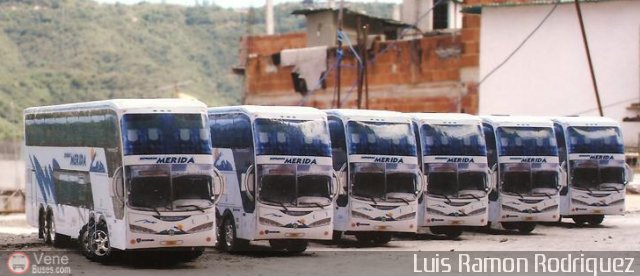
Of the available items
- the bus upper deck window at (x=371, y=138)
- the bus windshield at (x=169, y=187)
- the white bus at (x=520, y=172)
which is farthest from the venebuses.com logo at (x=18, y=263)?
the white bus at (x=520, y=172)

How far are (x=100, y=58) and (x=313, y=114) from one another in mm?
76057

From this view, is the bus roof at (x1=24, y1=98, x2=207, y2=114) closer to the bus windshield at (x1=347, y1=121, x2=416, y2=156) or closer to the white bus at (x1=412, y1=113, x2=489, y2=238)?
the bus windshield at (x1=347, y1=121, x2=416, y2=156)

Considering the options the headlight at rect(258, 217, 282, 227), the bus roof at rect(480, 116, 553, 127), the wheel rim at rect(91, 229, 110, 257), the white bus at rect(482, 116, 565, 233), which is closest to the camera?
the wheel rim at rect(91, 229, 110, 257)

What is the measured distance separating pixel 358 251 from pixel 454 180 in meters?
3.85

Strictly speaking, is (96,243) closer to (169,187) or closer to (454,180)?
(169,187)

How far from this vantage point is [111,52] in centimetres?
10069

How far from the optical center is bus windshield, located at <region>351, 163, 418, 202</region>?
87.0ft

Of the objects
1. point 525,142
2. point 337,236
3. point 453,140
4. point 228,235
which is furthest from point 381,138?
point 525,142

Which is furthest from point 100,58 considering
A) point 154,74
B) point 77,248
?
point 77,248

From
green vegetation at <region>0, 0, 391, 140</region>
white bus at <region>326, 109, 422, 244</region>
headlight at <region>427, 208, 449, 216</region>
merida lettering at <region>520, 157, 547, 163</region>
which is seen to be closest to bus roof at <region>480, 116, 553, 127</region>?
merida lettering at <region>520, 157, 547, 163</region>

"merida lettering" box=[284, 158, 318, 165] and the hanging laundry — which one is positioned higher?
the hanging laundry

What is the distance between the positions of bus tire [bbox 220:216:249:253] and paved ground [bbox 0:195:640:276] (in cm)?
28

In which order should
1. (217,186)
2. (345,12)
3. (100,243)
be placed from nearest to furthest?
(217,186) → (100,243) → (345,12)

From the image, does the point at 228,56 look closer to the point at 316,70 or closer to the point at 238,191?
the point at 316,70
